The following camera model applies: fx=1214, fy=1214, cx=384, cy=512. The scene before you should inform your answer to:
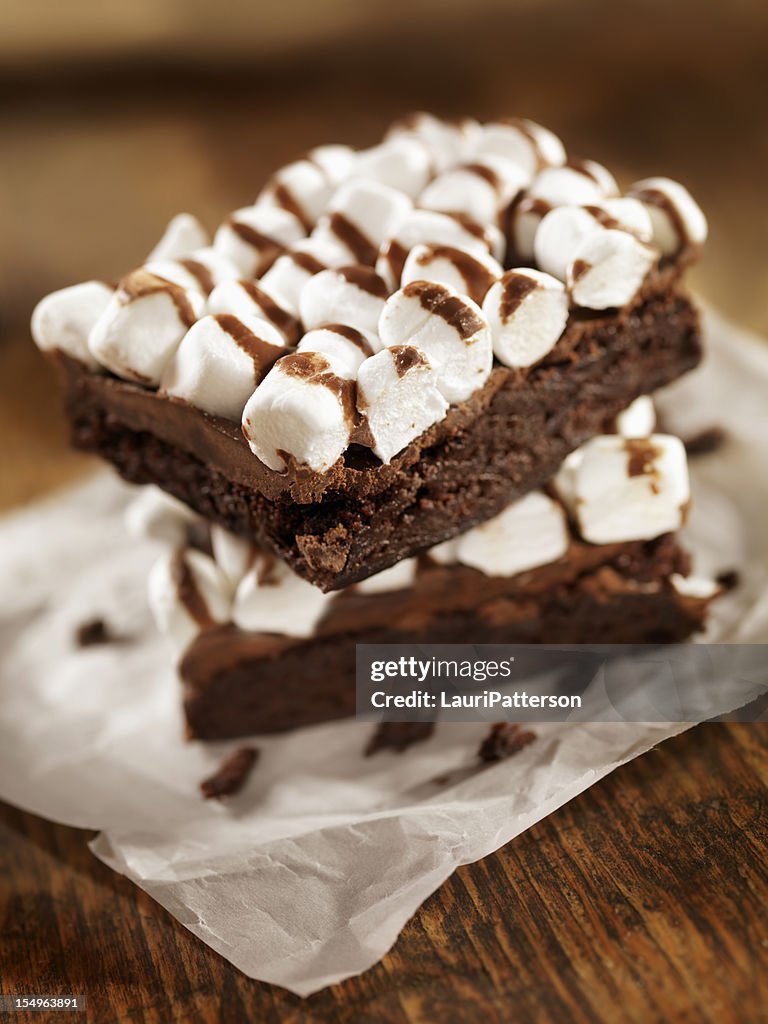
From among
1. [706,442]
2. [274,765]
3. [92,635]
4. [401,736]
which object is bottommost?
[92,635]

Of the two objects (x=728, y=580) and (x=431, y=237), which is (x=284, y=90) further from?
(x=728, y=580)

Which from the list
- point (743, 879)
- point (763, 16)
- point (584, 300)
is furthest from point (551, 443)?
point (763, 16)

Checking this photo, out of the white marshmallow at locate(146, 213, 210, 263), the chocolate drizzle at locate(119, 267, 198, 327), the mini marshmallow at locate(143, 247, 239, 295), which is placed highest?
the chocolate drizzle at locate(119, 267, 198, 327)

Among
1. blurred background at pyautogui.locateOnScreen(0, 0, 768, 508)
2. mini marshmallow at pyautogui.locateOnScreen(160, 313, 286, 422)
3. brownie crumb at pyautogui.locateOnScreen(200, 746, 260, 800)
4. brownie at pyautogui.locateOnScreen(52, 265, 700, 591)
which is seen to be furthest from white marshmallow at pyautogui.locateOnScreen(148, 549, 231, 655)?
blurred background at pyautogui.locateOnScreen(0, 0, 768, 508)

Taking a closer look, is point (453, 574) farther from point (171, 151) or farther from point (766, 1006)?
point (171, 151)

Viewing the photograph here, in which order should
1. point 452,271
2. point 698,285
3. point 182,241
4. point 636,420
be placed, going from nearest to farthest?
point 452,271
point 182,241
point 636,420
point 698,285

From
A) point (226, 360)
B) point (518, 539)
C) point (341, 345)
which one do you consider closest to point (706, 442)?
point (518, 539)

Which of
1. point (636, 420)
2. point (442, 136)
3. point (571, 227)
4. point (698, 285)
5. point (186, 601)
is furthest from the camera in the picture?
point (698, 285)

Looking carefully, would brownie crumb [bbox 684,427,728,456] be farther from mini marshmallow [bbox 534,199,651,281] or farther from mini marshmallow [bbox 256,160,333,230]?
mini marshmallow [bbox 256,160,333,230]
